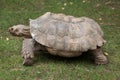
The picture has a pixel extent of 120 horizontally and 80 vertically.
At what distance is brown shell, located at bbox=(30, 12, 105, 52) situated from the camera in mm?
6523

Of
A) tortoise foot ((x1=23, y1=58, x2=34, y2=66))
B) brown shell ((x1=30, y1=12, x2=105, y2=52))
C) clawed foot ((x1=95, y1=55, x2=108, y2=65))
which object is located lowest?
clawed foot ((x1=95, y1=55, x2=108, y2=65))

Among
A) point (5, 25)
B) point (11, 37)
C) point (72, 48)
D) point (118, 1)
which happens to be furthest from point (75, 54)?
point (118, 1)

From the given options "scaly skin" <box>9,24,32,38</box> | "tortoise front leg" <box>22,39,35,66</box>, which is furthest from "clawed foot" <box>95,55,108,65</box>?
"scaly skin" <box>9,24,32,38</box>

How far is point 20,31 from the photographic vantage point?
780 cm

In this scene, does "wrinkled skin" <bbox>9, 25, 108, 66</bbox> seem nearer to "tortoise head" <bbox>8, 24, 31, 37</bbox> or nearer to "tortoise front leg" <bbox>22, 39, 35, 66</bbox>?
"tortoise front leg" <bbox>22, 39, 35, 66</bbox>

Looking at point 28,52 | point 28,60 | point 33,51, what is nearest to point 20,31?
point 33,51

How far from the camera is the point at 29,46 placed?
22.4ft

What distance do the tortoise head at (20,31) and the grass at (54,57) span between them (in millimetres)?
110

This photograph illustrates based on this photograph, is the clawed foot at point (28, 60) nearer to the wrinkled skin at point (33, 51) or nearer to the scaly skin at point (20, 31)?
the wrinkled skin at point (33, 51)

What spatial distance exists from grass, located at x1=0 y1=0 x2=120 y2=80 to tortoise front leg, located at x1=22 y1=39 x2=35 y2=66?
0.10 meters

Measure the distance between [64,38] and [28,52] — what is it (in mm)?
713

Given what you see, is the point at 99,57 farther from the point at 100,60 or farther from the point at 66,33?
the point at 66,33

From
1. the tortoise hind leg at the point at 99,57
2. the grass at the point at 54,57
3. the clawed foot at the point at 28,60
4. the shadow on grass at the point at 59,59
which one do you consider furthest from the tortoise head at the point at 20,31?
the tortoise hind leg at the point at 99,57

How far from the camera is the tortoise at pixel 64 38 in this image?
6.54 m
